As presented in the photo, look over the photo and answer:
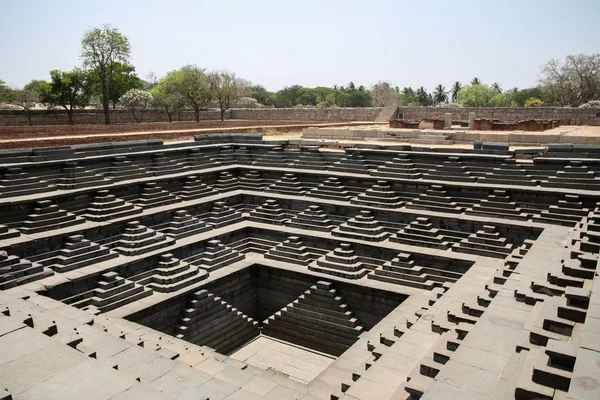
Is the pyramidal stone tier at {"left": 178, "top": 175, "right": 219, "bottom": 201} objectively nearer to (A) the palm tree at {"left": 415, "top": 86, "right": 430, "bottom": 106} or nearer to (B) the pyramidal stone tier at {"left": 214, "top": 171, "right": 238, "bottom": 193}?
(B) the pyramidal stone tier at {"left": 214, "top": 171, "right": 238, "bottom": 193}

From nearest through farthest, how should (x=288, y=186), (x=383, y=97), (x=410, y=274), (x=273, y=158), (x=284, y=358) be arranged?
1. (x=284, y=358)
2. (x=410, y=274)
3. (x=288, y=186)
4. (x=273, y=158)
5. (x=383, y=97)

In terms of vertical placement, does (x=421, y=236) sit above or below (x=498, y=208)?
below

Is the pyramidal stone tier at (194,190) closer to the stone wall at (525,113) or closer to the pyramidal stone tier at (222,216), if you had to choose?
the pyramidal stone tier at (222,216)

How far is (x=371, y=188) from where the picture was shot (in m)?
15.5

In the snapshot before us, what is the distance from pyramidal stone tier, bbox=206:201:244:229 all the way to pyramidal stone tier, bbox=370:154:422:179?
15.2 ft

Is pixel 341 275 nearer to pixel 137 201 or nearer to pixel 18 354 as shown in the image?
pixel 137 201

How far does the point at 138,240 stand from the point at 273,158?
293 inches

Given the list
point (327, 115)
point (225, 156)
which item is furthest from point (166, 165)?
point (327, 115)

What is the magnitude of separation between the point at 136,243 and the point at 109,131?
36.6 feet

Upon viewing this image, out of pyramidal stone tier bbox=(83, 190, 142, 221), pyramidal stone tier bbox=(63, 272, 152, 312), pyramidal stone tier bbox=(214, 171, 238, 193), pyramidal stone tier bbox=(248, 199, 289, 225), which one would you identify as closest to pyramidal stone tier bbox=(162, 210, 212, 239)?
pyramidal stone tier bbox=(83, 190, 142, 221)

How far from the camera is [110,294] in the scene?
1090 centimetres

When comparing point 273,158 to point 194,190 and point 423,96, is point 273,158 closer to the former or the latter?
point 194,190

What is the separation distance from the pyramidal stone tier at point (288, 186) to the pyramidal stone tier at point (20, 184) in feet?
22.7

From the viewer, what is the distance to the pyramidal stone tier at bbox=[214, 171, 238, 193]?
17.8 m
